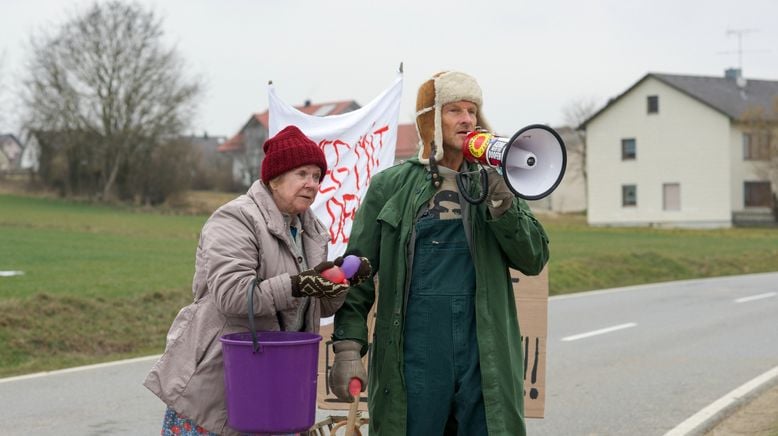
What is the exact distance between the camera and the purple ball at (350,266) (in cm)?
342

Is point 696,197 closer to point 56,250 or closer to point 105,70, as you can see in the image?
point 105,70

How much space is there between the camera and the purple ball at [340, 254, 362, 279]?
11.2 feet

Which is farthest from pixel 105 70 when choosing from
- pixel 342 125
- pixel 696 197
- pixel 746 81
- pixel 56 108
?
pixel 342 125

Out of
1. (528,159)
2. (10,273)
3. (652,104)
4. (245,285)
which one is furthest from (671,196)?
(245,285)

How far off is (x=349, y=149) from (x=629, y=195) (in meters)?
55.4

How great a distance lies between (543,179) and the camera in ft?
11.1

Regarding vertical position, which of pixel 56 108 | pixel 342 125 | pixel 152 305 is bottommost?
pixel 152 305

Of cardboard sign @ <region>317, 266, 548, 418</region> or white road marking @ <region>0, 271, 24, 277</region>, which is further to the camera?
white road marking @ <region>0, 271, 24, 277</region>

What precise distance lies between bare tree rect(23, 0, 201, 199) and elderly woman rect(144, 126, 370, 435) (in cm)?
5169

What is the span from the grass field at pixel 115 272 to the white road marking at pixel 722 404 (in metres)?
5.67

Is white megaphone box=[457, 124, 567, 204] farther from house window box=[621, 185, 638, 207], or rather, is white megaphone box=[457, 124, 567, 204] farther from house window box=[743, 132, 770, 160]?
house window box=[621, 185, 638, 207]

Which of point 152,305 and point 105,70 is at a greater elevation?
point 105,70

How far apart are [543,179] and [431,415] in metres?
0.90

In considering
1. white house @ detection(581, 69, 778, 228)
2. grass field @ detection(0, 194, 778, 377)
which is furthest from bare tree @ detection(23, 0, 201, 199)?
white house @ detection(581, 69, 778, 228)
